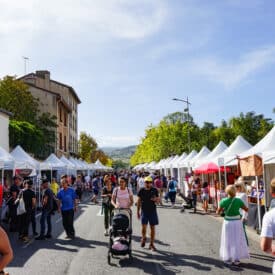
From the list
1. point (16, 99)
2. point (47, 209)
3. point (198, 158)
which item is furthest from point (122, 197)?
point (16, 99)

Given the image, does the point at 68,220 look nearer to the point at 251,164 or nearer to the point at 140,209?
the point at 140,209

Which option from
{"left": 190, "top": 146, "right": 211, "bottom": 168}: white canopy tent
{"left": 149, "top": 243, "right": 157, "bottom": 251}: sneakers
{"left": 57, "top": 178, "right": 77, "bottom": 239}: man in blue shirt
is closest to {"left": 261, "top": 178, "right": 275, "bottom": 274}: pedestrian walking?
{"left": 149, "top": 243, "right": 157, "bottom": 251}: sneakers

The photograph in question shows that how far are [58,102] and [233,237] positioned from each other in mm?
47415

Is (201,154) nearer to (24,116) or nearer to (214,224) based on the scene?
(214,224)

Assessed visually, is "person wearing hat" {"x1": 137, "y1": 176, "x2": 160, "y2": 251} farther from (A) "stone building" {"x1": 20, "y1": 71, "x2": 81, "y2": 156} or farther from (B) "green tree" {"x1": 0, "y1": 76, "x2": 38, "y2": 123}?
(A) "stone building" {"x1": 20, "y1": 71, "x2": 81, "y2": 156}

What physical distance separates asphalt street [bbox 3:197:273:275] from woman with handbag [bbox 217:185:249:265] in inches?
8.9

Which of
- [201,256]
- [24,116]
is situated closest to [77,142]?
[24,116]

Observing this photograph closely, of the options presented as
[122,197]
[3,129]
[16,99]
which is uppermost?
[16,99]

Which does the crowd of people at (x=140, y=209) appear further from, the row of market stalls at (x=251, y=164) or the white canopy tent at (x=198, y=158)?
the white canopy tent at (x=198, y=158)

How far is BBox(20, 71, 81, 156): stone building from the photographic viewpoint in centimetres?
5122

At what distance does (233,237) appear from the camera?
26.6ft

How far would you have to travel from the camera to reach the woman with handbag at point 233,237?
8086 millimetres

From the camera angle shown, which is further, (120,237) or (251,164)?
(251,164)

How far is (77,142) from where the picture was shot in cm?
7506
